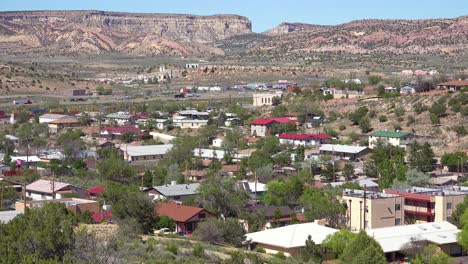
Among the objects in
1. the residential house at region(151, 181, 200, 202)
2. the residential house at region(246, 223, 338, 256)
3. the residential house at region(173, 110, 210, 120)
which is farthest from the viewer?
the residential house at region(173, 110, 210, 120)

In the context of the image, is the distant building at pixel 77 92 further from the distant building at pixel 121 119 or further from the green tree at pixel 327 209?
the green tree at pixel 327 209

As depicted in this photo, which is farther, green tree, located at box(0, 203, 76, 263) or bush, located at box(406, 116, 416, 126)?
bush, located at box(406, 116, 416, 126)

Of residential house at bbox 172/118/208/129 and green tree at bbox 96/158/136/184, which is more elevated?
green tree at bbox 96/158/136/184

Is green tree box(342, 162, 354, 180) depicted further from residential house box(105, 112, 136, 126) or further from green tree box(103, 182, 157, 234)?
residential house box(105, 112, 136, 126)

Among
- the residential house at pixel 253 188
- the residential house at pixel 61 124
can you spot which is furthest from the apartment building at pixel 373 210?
the residential house at pixel 61 124

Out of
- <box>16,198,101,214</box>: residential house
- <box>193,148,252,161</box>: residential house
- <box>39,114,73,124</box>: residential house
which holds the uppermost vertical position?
<box>16,198,101,214</box>: residential house

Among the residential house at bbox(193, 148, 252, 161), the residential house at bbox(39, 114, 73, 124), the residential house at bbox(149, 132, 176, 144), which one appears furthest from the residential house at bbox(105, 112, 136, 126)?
the residential house at bbox(193, 148, 252, 161)

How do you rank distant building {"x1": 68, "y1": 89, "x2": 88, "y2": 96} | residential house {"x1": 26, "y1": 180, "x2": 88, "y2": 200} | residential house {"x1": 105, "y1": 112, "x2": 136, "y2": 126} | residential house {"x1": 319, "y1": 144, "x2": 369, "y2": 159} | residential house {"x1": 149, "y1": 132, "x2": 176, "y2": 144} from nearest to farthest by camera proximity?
1. residential house {"x1": 26, "y1": 180, "x2": 88, "y2": 200}
2. residential house {"x1": 319, "y1": 144, "x2": 369, "y2": 159}
3. residential house {"x1": 149, "y1": 132, "x2": 176, "y2": 144}
4. residential house {"x1": 105, "y1": 112, "x2": 136, "y2": 126}
5. distant building {"x1": 68, "y1": 89, "x2": 88, "y2": 96}

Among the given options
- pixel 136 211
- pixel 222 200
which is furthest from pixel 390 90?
pixel 136 211

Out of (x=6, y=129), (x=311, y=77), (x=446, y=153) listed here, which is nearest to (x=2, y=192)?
(x=446, y=153)
